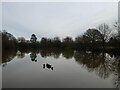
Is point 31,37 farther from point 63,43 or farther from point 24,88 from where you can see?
point 24,88

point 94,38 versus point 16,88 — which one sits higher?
point 94,38

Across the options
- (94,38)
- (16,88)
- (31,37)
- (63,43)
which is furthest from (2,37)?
(31,37)

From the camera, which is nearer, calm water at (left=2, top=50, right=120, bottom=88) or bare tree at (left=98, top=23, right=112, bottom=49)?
calm water at (left=2, top=50, right=120, bottom=88)

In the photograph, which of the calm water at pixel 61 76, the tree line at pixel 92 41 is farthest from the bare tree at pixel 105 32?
the calm water at pixel 61 76

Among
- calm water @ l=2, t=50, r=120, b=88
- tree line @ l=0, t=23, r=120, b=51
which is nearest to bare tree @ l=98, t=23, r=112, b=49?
tree line @ l=0, t=23, r=120, b=51

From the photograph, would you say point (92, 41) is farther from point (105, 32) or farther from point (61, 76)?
point (61, 76)

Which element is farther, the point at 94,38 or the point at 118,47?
the point at 94,38

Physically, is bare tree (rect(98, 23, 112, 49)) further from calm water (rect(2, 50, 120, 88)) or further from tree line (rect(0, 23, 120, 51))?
calm water (rect(2, 50, 120, 88))

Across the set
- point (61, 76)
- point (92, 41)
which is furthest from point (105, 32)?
point (61, 76)

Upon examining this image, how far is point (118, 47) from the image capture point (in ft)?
115

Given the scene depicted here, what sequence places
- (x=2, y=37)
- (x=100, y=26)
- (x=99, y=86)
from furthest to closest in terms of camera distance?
(x=100, y=26) → (x=2, y=37) → (x=99, y=86)

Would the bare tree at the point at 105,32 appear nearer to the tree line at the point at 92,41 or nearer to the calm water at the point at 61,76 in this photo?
the tree line at the point at 92,41

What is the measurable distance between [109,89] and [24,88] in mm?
4078

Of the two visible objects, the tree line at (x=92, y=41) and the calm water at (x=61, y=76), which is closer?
the calm water at (x=61, y=76)
